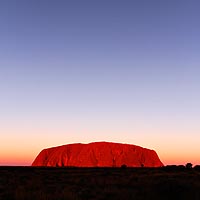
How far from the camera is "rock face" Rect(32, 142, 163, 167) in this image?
181 metres

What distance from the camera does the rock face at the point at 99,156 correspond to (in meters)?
181

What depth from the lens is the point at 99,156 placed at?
601 ft
